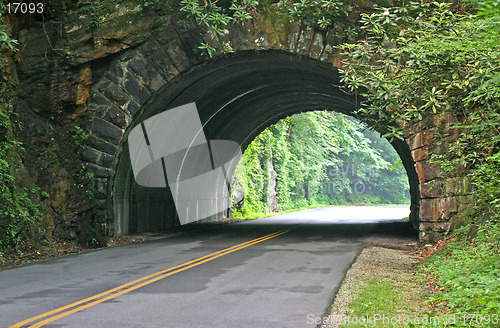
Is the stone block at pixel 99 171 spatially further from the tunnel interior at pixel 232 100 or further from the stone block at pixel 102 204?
the stone block at pixel 102 204

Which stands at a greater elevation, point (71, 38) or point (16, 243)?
point (71, 38)

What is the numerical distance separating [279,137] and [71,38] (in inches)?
925

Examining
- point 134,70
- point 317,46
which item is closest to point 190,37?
point 134,70

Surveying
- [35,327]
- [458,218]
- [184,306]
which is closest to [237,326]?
[184,306]

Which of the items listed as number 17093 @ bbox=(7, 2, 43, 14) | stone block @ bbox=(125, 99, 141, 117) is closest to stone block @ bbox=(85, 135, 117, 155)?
stone block @ bbox=(125, 99, 141, 117)

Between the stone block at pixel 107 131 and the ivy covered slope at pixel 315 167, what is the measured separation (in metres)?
9.48

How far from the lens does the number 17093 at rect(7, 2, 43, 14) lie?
527 inches

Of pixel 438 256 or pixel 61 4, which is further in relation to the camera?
pixel 61 4

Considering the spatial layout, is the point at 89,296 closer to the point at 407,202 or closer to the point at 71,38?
the point at 71,38

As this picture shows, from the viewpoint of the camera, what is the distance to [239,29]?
1302 centimetres

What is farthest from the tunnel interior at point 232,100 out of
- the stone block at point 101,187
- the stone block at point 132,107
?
the stone block at point 101,187

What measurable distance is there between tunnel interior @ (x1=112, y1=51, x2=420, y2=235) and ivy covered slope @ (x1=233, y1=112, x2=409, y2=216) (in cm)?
428

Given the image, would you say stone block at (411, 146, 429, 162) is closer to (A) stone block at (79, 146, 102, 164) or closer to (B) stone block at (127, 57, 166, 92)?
(B) stone block at (127, 57, 166, 92)

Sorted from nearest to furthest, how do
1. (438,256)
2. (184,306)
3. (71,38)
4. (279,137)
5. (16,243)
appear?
(184,306)
(438,256)
(16,243)
(71,38)
(279,137)
